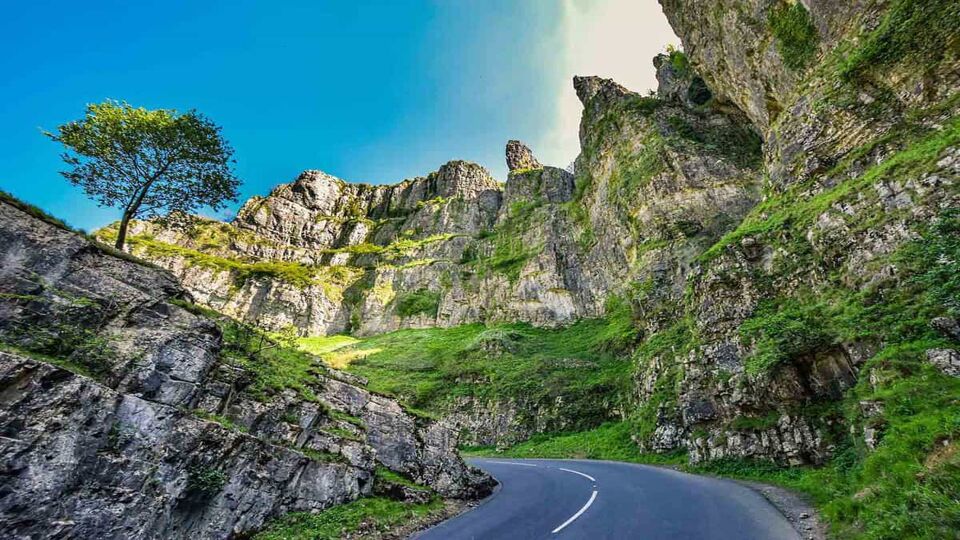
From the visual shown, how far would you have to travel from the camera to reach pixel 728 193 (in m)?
32.4

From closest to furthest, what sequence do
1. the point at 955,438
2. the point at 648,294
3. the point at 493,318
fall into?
the point at 955,438
the point at 648,294
the point at 493,318

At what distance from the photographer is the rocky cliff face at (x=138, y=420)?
614cm

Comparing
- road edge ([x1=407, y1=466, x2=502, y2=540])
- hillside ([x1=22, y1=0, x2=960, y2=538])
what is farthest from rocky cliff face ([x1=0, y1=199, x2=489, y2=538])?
hillside ([x1=22, y1=0, x2=960, y2=538])

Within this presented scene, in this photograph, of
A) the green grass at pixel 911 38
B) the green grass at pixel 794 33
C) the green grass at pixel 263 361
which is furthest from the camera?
the green grass at pixel 794 33

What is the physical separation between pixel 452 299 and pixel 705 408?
46592 mm

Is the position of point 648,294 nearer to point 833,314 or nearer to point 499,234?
point 833,314

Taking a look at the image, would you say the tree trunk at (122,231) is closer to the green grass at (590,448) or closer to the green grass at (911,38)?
the green grass at (590,448)

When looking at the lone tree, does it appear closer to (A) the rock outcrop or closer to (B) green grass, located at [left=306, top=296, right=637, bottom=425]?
(B) green grass, located at [left=306, top=296, right=637, bottom=425]

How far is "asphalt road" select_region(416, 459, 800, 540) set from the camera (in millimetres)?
8055

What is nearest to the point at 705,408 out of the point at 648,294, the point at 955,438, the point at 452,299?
the point at 955,438

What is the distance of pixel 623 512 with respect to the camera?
9.70m

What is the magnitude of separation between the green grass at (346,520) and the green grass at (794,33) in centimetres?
3108

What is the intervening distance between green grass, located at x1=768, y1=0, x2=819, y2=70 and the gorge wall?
0.34ft

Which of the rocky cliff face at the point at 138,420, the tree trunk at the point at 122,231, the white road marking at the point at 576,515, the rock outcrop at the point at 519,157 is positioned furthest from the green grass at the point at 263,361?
the rock outcrop at the point at 519,157
